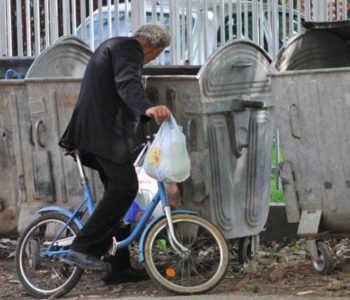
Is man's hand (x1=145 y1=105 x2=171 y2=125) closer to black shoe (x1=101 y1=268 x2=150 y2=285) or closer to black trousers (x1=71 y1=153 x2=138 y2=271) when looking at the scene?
black trousers (x1=71 y1=153 x2=138 y2=271)

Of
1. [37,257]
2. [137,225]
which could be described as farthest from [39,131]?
[137,225]

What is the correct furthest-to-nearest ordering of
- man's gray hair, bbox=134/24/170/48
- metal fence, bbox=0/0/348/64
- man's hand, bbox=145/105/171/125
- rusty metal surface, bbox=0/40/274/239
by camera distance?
metal fence, bbox=0/0/348/64
rusty metal surface, bbox=0/40/274/239
man's gray hair, bbox=134/24/170/48
man's hand, bbox=145/105/171/125

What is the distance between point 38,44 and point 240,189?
3258mm

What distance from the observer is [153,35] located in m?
6.76

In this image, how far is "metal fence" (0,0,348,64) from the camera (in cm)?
998

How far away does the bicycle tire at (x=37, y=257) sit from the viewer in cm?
709

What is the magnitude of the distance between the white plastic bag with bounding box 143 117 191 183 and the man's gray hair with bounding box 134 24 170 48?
489 mm

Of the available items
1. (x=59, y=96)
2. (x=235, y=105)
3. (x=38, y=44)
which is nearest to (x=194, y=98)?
(x=235, y=105)

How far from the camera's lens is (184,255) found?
6.80 meters

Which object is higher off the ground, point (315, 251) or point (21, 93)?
point (21, 93)

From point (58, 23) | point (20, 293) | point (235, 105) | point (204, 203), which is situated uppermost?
point (58, 23)

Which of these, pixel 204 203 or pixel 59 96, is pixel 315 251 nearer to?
pixel 204 203

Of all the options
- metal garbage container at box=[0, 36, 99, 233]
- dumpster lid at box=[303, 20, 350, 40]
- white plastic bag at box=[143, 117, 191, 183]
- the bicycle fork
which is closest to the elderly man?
white plastic bag at box=[143, 117, 191, 183]

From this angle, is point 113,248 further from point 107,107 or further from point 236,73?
point 236,73
